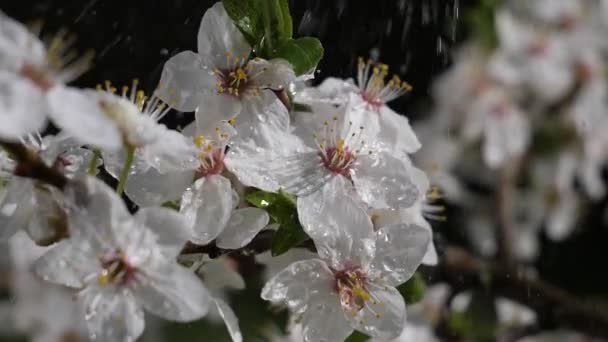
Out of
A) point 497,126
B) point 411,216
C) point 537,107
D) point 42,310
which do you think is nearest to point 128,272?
point 411,216

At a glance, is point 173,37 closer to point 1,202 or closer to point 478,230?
point 1,202

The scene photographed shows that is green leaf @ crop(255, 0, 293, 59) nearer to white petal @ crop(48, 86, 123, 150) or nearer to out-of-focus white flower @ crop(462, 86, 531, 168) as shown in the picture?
white petal @ crop(48, 86, 123, 150)

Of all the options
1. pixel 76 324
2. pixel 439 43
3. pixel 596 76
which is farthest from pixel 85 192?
pixel 596 76

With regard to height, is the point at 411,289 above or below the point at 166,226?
below

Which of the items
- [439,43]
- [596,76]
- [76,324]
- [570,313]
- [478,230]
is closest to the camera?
[439,43]

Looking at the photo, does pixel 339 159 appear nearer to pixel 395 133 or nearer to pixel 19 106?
pixel 395 133

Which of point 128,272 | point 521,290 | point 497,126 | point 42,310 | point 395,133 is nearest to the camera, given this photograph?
point 128,272

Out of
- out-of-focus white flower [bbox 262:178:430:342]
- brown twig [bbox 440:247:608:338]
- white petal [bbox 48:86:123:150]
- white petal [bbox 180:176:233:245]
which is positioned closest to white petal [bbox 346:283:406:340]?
out-of-focus white flower [bbox 262:178:430:342]

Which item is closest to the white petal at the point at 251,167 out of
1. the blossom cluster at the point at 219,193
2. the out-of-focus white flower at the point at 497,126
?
the blossom cluster at the point at 219,193
